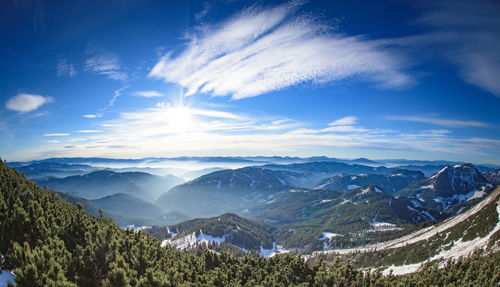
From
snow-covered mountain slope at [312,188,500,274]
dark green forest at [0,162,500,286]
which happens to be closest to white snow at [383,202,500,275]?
snow-covered mountain slope at [312,188,500,274]

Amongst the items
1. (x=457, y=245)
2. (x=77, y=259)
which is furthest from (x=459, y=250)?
(x=77, y=259)

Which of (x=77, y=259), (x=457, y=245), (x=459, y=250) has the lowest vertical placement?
(x=457, y=245)

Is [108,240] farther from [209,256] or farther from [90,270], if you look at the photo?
[209,256]

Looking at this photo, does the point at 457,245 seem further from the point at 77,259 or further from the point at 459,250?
the point at 77,259

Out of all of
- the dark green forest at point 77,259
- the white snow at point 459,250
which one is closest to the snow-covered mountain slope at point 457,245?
the white snow at point 459,250

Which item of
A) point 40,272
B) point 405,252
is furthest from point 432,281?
point 405,252

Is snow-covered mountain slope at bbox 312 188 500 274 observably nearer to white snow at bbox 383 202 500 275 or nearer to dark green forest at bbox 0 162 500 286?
white snow at bbox 383 202 500 275

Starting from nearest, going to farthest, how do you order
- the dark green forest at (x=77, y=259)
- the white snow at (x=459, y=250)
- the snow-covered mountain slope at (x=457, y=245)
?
the dark green forest at (x=77, y=259), the white snow at (x=459, y=250), the snow-covered mountain slope at (x=457, y=245)

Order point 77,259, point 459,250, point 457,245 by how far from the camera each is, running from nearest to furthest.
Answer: point 77,259 → point 459,250 → point 457,245

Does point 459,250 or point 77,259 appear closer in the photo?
point 77,259

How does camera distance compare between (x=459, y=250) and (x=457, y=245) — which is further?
(x=457, y=245)

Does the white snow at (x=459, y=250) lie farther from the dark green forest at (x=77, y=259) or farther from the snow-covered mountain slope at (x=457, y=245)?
the dark green forest at (x=77, y=259)

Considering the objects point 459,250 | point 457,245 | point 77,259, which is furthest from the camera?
point 457,245

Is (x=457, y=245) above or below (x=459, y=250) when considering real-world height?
below
